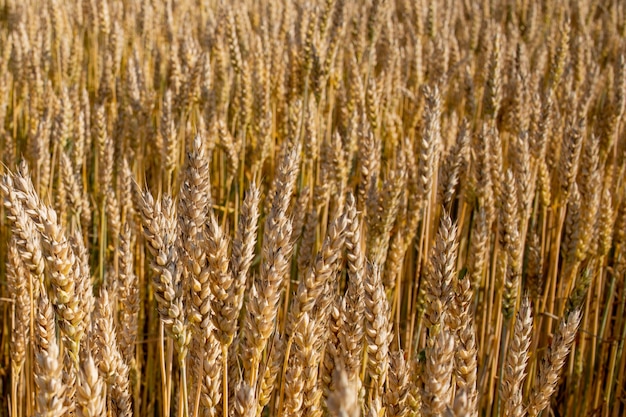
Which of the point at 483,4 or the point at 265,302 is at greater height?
→ the point at 483,4

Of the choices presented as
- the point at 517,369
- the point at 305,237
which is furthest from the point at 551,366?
the point at 305,237

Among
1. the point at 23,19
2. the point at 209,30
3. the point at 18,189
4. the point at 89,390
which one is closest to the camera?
the point at 89,390

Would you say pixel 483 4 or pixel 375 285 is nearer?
pixel 375 285

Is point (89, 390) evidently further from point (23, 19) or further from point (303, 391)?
point (23, 19)

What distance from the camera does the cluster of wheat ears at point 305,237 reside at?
1.00 m

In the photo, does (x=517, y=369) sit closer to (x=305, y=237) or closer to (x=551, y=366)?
(x=551, y=366)

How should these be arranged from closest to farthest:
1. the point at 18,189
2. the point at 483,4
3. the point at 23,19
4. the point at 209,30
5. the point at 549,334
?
the point at 18,189 → the point at 549,334 → the point at 209,30 → the point at 23,19 → the point at 483,4

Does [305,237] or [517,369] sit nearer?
[517,369]

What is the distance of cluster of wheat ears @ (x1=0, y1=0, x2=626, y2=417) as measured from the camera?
3.27ft

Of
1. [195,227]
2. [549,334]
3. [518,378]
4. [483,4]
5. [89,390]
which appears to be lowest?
[549,334]

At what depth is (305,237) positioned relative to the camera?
184 cm

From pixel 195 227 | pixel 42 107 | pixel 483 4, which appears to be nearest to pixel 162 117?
pixel 42 107

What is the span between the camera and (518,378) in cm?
107

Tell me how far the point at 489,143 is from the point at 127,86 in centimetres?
144
